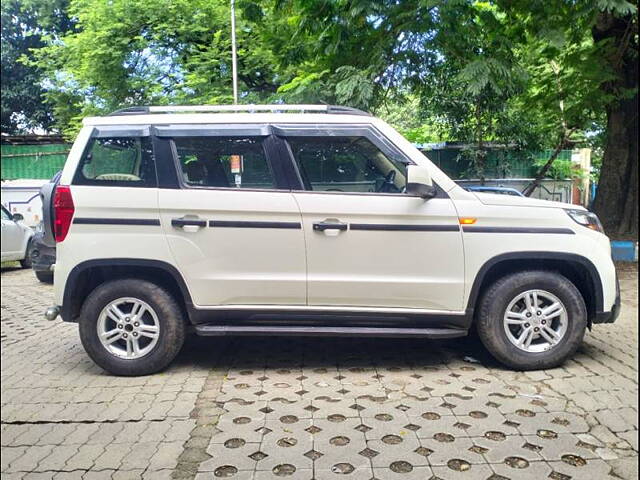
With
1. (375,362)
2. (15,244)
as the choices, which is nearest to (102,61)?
(375,362)

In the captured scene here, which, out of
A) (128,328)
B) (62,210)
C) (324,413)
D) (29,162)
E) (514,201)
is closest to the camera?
(29,162)

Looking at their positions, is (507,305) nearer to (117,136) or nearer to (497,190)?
(497,190)

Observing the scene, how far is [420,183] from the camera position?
12.6 ft

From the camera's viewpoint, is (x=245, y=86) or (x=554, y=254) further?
(x=554, y=254)

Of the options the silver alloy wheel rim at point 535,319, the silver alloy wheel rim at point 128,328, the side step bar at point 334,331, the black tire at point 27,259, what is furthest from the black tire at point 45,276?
the silver alloy wheel rim at point 535,319

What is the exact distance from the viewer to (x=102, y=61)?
2.80 m

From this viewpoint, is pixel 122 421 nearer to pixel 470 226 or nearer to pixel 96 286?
pixel 96 286

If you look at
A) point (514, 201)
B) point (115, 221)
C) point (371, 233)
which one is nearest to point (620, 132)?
point (514, 201)

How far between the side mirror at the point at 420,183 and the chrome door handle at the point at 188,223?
1.40m

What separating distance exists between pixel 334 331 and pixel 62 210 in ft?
6.57

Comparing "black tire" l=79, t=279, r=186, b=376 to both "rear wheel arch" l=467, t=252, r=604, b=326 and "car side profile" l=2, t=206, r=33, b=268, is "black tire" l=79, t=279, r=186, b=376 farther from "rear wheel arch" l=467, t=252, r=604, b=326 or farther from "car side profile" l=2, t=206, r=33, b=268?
"rear wheel arch" l=467, t=252, r=604, b=326

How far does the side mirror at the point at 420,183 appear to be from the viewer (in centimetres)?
379

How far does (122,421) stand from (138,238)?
1.24m

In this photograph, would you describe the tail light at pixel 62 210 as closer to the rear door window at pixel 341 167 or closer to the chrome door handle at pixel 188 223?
the chrome door handle at pixel 188 223
